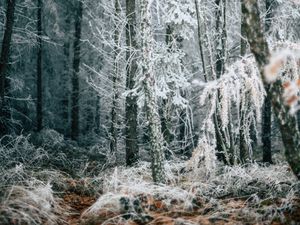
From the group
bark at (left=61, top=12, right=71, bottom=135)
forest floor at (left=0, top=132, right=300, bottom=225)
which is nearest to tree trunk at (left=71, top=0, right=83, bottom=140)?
bark at (left=61, top=12, right=71, bottom=135)

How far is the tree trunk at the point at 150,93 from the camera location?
6605mm

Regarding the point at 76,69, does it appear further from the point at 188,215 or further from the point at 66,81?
the point at 188,215

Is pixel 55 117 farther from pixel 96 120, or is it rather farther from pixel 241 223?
pixel 241 223

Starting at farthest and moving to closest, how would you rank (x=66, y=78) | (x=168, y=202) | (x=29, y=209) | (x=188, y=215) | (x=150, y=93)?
(x=66, y=78)
(x=150, y=93)
(x=168, y=202)
(x=188, y=215)
(x=29, y=209)

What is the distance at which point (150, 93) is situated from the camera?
6.62 m

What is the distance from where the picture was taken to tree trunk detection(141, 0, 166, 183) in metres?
6.61

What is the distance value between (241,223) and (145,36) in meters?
3.42

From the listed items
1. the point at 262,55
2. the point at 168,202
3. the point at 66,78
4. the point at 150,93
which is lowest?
the point at 168,202

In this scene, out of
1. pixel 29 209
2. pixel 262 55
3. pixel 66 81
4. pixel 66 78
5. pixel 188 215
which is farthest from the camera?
pixel 66 81

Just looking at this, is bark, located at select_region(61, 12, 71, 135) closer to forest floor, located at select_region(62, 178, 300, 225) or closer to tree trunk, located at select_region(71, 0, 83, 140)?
tree trunk, located at select_region(71, 0, 83, 140)

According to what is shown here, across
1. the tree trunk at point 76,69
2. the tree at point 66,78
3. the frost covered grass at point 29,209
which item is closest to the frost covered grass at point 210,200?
the frost covered grass at point 29,209

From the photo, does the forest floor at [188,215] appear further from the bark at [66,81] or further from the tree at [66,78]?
the bark at [66,81]

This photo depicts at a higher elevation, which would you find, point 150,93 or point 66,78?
point 66,78

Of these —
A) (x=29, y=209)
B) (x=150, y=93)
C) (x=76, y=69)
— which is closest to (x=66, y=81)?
(x=76, y=69)
